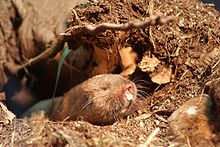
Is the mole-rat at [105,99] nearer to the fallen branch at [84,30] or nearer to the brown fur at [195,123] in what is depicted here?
the fallen branch at [84,30]

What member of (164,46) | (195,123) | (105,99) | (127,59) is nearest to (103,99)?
(105,99)

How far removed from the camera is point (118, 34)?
296 centimetres

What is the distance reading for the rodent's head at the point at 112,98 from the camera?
9.29 ft

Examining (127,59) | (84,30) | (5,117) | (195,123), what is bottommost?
(5,117)

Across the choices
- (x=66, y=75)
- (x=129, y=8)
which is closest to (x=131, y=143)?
(x=129, y=8)

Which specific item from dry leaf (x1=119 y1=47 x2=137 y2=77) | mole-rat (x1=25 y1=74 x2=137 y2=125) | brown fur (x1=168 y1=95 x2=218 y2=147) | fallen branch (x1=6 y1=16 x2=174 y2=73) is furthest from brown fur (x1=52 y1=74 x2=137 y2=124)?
brown fur (x1=168 y1=95 x2=218 y2=147)

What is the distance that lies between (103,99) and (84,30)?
1.47 feet

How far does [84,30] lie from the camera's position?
276cm

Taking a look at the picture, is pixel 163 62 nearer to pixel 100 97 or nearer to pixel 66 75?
pixel 100 97

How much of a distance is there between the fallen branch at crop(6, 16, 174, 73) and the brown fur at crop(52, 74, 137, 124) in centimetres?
34

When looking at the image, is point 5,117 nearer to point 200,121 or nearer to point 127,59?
point 127,59

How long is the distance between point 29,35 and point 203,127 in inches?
84.0

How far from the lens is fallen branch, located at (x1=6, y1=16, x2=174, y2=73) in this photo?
75.4 inches

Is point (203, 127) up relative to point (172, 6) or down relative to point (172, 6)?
down
